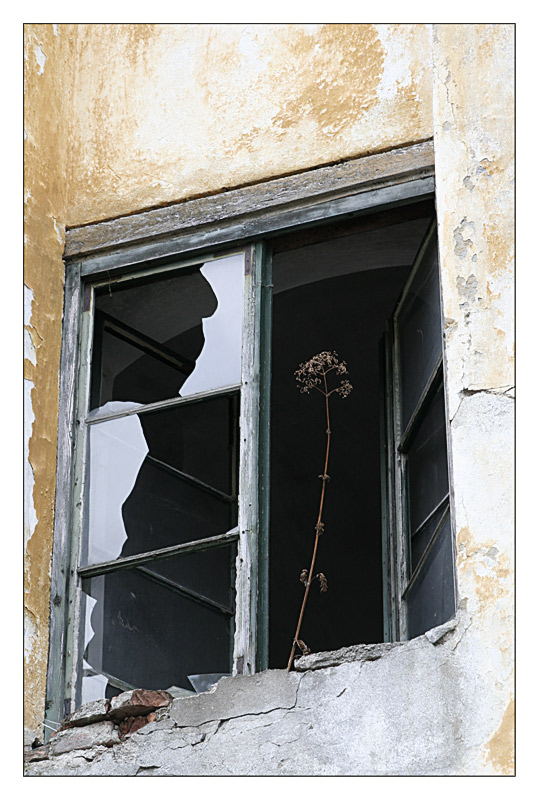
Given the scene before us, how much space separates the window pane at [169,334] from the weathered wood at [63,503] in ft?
0.30

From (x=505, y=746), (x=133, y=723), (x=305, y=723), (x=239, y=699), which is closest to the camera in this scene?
(x=505, y=746)

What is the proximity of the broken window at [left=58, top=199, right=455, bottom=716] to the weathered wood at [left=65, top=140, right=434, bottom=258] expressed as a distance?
4.5 inches

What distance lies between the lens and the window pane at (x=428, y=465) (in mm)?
4449

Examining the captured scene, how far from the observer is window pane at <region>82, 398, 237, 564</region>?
4.65 metres

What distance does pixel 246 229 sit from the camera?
4750 mm

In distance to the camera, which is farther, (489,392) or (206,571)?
(206,571)

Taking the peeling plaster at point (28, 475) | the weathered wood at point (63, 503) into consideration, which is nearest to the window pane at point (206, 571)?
the weathered wood at point (63, 503)

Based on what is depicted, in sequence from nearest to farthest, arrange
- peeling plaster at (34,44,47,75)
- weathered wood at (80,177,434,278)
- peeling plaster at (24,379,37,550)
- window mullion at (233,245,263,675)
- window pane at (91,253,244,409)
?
window mullion at (233,245,263,675) → peeling plaster at (24,379,37,550) → weathered wood at (80,177,434,278) → window pane at (91,253,244,409) → peeling plaster at (34,44,47,75)

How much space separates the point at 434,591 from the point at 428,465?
20.1 inches

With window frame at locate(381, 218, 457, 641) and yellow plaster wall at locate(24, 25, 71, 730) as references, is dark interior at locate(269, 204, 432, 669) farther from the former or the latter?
yellow plaster wall at locate(24, 25, 71, 730)

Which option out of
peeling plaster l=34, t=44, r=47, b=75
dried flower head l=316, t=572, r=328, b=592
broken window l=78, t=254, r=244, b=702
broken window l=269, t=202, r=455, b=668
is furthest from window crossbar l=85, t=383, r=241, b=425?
peeling plaster l=34, t=44, r=47, b=75

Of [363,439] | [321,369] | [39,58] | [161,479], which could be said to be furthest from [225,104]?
[363,439]

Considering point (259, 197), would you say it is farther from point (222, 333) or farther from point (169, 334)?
point (169, 334)

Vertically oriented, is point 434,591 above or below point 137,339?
below
